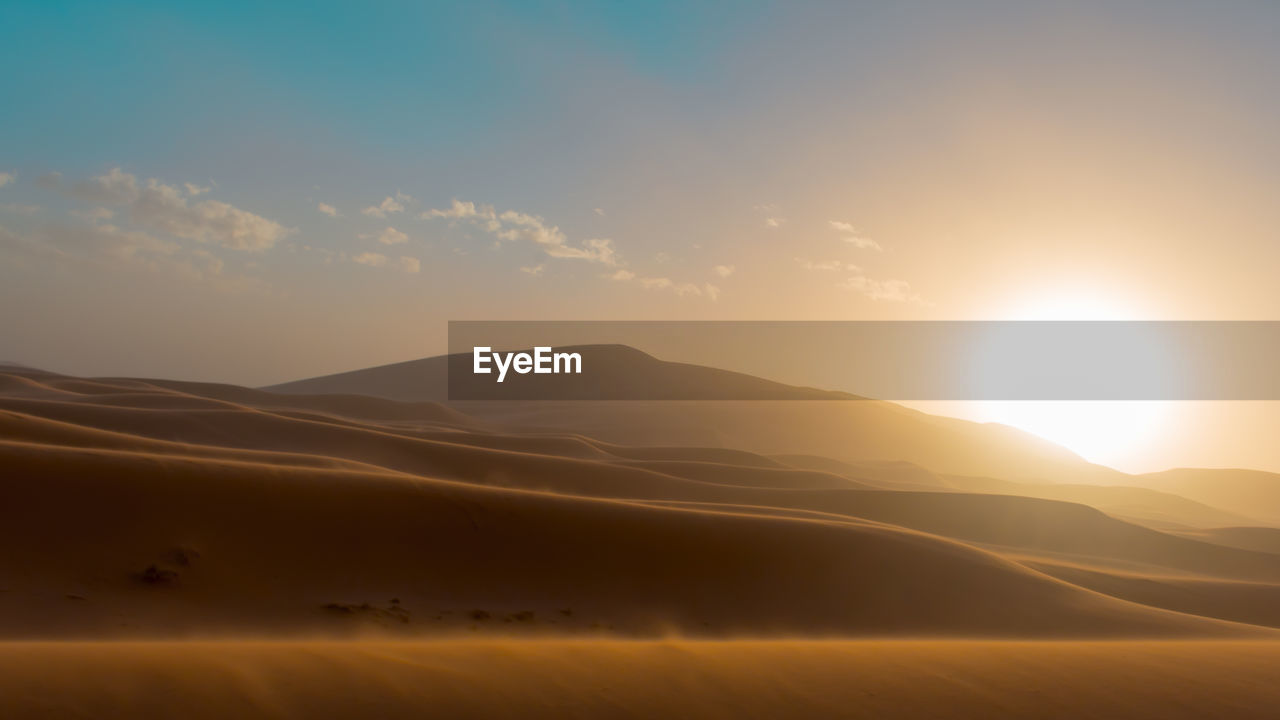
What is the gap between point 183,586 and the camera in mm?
8641

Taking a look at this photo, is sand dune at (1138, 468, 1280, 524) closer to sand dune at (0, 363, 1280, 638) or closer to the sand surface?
sand dune at (0, 363, 1280, 638)

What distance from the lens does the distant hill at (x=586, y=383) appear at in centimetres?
9006

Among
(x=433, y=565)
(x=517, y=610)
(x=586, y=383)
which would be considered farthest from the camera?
(x=586, y=383)

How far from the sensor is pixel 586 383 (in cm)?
9419

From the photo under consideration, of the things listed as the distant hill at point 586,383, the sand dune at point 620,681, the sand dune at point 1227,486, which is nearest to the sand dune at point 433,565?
the sand dune at point 620,681

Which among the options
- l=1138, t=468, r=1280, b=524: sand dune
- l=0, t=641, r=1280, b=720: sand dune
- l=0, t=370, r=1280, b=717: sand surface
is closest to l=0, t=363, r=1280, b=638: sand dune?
l=0, t=370, r=1280, b=717: sand surface

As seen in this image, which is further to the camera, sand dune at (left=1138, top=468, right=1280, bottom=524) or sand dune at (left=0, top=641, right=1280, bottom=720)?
sand dune at (left=1138, top=468, right=1280, bottom=524)

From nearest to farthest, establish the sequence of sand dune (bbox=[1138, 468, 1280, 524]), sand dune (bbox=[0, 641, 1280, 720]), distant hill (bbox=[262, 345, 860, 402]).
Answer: sand dune (bbox=[0, 641, 1280, 720]) → sand dune (bbox=[1138, 468, 1280, 524]) → distant hill (bbox=[262, 345, 860, 402])

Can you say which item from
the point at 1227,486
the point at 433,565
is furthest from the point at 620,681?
the point at 1227,486

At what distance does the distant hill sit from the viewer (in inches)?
3546

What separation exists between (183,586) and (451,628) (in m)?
3.09

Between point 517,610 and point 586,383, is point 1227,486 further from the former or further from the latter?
point 517,610

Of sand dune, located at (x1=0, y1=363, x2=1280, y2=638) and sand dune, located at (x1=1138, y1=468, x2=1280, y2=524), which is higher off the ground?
sand dune, located at (x1=0, y1=363, x2=1280, y2=638)

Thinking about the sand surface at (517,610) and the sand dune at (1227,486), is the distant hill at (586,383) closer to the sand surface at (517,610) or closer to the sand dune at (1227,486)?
the sand dune at (1227,486)
